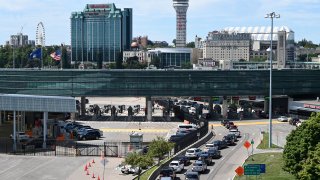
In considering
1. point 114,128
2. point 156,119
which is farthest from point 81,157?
point 156,119

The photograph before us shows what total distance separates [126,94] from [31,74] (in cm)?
1680

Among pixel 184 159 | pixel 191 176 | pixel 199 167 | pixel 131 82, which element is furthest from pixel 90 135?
Result: pixel 191 176

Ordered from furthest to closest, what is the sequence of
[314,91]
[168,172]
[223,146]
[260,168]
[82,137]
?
[314,91] → [82,137] → [223,146] → [168,172] → [260,168]

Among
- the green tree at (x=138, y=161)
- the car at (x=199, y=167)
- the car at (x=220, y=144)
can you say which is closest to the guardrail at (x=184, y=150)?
the green tree at (x=138, y=161)

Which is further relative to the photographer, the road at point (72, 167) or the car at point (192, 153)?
the car at point (192, 153)

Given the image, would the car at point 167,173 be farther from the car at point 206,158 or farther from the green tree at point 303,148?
the green tree at point 303,148

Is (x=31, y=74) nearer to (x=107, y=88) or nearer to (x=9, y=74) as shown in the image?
(x=9, y=74)

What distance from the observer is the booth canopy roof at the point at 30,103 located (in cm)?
6662

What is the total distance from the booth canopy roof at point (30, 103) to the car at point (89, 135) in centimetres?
772

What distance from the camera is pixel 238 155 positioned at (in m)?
62.9

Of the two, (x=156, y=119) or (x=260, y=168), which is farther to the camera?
(x=156, y=119)

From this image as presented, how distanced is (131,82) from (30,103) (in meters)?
39.1

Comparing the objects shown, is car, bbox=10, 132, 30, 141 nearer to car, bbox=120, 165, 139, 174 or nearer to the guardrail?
the guardrail

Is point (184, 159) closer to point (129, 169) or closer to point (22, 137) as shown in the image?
point (129, 169)
